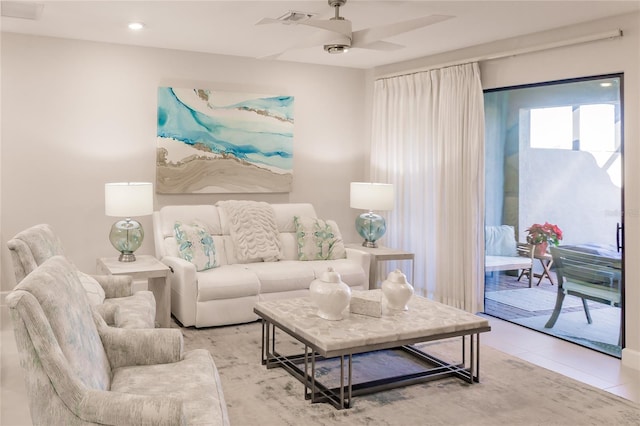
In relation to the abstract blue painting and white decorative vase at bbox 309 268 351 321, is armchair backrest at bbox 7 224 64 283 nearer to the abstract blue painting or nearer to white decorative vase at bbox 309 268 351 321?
white decorative vase at bbox 309 268 351 321

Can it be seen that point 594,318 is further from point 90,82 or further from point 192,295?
point 90,82

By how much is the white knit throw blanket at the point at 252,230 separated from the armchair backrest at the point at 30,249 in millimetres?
2101

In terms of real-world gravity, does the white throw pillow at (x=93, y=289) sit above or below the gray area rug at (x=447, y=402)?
above

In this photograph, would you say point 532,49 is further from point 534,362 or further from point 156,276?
point 156,276

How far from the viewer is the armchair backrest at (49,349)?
71.2 inches

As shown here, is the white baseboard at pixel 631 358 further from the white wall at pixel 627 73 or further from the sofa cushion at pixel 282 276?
the sofa cushion at pixel 282 276

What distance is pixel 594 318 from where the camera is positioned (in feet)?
14.5

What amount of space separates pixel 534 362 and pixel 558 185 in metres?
1.51

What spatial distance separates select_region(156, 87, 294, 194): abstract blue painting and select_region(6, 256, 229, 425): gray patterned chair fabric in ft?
10.9

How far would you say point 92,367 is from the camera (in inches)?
84.0

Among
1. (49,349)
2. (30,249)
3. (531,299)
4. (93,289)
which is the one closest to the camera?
(49,349)

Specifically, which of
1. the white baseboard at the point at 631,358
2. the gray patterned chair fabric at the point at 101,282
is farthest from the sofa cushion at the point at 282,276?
the white baseboard at the point at 631,358

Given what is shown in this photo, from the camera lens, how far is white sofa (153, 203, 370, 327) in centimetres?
463

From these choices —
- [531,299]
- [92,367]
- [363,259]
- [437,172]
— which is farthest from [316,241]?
[92,367]
